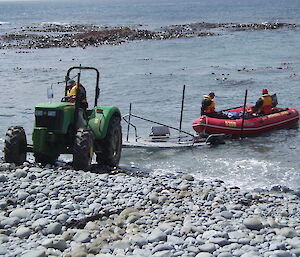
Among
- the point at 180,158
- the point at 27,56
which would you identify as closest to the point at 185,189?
the point at 180,158

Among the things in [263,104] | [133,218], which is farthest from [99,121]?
[263,104]

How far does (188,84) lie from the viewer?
29.3 metres

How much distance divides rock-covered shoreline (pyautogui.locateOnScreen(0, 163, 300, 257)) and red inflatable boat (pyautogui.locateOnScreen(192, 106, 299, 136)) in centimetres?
722

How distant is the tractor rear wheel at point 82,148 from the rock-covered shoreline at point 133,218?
0.41 m

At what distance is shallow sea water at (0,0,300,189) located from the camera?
49.5ft

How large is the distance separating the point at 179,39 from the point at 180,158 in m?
39.9

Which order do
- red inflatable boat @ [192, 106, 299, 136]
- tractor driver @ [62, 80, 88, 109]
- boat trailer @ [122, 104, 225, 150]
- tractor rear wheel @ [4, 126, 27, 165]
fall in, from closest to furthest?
tractor rear wheel @ [4, 126, 27, 165]
tractor driver @ [62, 80, 88, 109]
boat trailer @ [122, 104, 225, 150]
red inflatable boat @ [192, 106, 299, 136]

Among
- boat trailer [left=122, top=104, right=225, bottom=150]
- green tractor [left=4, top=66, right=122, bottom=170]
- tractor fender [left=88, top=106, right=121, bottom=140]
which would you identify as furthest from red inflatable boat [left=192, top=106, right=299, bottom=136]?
tractor fender [left=88, top=106, right=121, bottom=140]

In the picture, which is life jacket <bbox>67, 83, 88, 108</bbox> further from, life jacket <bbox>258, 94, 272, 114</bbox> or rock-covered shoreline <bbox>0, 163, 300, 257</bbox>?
life jacket <bbox>258, 94, 272, 114</bbox>

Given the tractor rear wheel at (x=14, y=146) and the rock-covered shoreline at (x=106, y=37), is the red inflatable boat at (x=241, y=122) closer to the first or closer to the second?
the tractor rear wheel at (x=14, y=146)

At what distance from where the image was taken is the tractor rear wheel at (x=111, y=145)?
12.1 m

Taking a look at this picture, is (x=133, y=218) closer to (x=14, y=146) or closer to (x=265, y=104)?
(x=14, y=146)

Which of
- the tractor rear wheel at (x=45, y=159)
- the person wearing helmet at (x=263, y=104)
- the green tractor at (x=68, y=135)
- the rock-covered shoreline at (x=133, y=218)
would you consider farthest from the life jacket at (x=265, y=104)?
the tractor rear wheel at (x=45, y=159)

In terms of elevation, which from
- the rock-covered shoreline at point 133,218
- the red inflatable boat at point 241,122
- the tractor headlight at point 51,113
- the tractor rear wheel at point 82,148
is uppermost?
the tractor headlight at point 51,113
